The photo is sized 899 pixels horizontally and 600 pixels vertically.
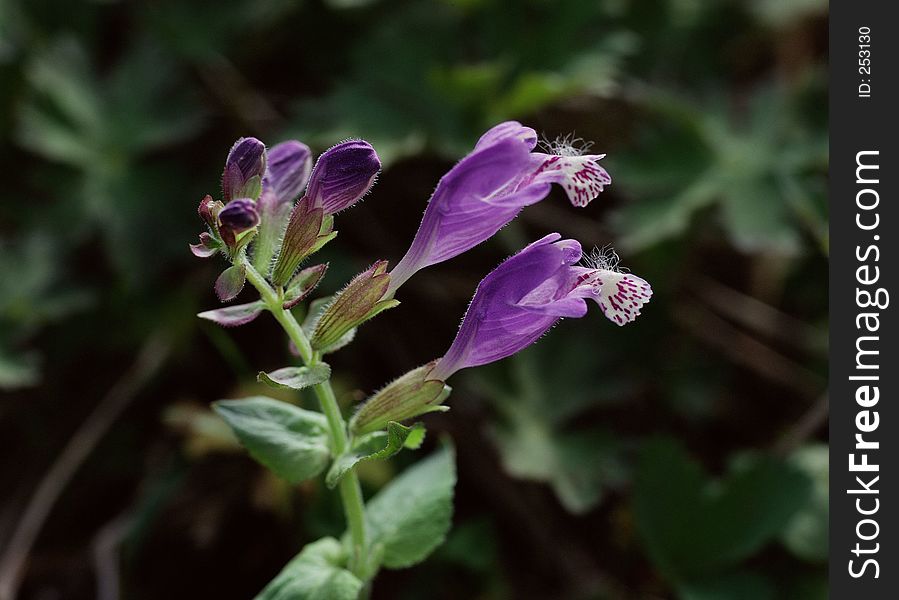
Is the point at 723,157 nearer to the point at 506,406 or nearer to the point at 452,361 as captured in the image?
the point at 506,406

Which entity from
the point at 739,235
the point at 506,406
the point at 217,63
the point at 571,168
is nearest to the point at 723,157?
the point at 739,235

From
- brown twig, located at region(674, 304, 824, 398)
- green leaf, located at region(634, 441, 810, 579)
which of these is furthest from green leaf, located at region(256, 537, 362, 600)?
brown twig, located at region(674, 304, 824, 398)

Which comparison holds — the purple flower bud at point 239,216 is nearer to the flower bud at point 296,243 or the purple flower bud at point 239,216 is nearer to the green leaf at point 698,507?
the flower bud at point 296,243

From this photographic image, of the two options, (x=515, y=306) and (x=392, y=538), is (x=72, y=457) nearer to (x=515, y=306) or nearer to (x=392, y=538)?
(x=392, y=538)

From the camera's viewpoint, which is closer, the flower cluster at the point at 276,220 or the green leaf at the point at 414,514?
the flower cluster at the point at 276,220

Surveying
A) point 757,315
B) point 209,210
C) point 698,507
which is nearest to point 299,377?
point 209,210

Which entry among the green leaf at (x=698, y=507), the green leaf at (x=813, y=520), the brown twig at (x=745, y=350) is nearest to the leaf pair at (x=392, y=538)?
the green leaf at (x=698, y=507)
